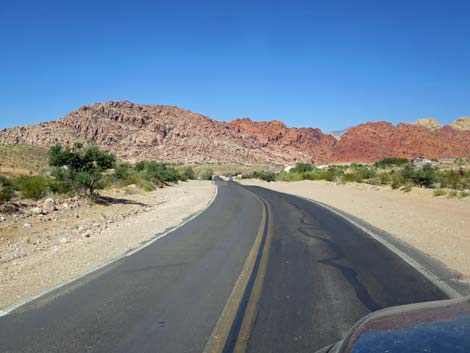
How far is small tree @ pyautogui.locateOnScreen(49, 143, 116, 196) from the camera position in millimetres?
23406

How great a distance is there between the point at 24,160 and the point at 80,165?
2086 inches

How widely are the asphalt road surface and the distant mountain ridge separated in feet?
369

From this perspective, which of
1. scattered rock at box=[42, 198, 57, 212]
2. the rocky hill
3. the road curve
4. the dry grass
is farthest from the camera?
the rocky hill

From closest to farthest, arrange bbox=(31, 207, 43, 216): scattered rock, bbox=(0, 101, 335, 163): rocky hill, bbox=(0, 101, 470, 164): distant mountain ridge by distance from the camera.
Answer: bbox=(31, 207, 43, 216): scattered rock → bbox=(0, 101, 335, 163): rocky hill → bbox=(0, 101, 470, 164): distant mountain ridge

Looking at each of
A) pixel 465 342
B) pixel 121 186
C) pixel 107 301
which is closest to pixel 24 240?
pixel 107 301

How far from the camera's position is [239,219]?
17125mm

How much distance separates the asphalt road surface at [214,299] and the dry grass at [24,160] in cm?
5397

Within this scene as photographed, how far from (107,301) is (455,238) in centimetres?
1023

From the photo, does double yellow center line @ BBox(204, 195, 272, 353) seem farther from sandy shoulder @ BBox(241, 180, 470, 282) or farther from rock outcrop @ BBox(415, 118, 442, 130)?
rock outcrop @ BBox(415, 118, 442, 130)

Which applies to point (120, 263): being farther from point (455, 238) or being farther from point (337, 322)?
point (455, 238)

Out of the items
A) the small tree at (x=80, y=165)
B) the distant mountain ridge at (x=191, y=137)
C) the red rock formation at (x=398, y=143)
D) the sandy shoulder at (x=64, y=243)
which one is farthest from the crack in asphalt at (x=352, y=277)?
the red rock formation at (x=398, y=143)

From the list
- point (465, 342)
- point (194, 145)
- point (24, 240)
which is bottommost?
point (24, 240)

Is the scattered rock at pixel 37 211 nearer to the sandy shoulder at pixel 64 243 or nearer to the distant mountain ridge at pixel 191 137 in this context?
the sandy shoulder at pixel 64 243

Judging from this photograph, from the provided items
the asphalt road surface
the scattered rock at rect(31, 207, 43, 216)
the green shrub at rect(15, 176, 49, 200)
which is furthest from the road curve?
the green shrub at rect(15, 176, 49, 200)
